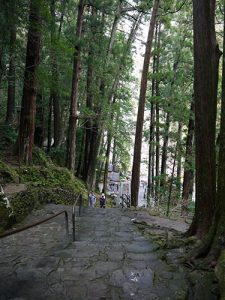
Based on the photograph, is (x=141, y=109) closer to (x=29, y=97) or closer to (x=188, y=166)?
(x=188, y=166)

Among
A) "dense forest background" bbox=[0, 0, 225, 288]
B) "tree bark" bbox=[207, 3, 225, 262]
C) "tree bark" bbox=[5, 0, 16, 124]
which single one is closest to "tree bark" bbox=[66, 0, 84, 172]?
"dense forest background" bbox=[0, 0, 225, 288]

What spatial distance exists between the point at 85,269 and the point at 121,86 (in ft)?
69.6

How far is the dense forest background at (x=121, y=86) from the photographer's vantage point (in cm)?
573

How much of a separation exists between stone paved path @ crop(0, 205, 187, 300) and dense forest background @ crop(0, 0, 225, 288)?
3.23ft

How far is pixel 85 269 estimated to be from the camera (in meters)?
4.17

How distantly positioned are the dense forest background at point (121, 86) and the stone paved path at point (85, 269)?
0.98 metres

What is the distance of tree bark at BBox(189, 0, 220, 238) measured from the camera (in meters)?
5.62

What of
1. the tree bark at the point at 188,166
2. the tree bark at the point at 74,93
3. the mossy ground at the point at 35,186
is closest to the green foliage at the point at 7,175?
the mossy ground at the point at 35,186

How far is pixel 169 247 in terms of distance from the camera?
5.32m

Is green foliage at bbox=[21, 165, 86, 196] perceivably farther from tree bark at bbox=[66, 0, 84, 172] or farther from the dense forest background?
tree bark at bbox=[66, 0, 84, 172]

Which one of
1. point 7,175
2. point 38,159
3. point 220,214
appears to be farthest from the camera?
point 38,159

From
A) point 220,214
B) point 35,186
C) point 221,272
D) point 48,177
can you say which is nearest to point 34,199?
point 35,186

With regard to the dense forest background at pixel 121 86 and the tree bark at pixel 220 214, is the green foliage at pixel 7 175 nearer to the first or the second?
the dense forest background at pixel 121 86

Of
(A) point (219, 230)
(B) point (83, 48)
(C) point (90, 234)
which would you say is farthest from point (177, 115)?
(A) point (219, 230)
